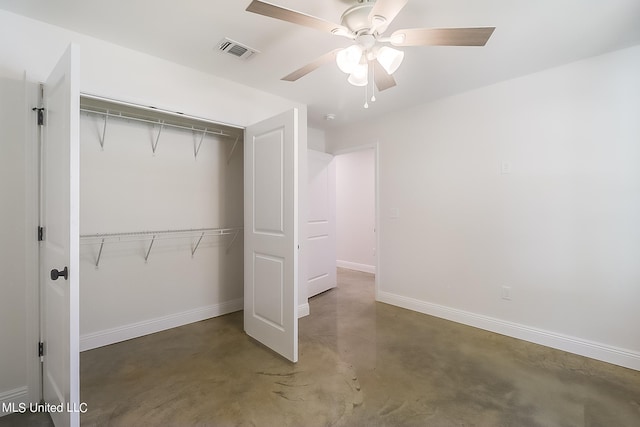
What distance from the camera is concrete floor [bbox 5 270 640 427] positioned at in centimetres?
170

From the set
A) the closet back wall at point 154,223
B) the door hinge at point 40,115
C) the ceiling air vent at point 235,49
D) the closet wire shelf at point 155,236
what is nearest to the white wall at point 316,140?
the closet back wall at point 154,223

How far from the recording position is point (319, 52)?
2.25m

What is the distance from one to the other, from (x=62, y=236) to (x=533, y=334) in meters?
3.61

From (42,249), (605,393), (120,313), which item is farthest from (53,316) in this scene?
(605,393)

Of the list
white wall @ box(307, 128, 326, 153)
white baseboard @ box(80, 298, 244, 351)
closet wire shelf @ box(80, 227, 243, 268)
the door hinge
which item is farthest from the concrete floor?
white wall @ box(307, 128, 326, 153)

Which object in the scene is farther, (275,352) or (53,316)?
(275,352)

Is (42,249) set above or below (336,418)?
above

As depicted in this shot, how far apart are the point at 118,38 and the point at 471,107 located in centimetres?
324

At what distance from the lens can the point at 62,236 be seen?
1.43 m

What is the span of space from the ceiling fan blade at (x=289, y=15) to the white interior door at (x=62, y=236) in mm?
862

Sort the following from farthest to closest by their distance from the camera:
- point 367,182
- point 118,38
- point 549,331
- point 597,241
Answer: point 367,182, point 549,331, point 597,241, point 118,38

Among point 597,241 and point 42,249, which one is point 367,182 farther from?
point 42,249

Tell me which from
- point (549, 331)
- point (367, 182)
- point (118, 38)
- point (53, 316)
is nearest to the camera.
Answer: point (53, 316)

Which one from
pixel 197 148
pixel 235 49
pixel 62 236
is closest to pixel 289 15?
pixel 235 49
